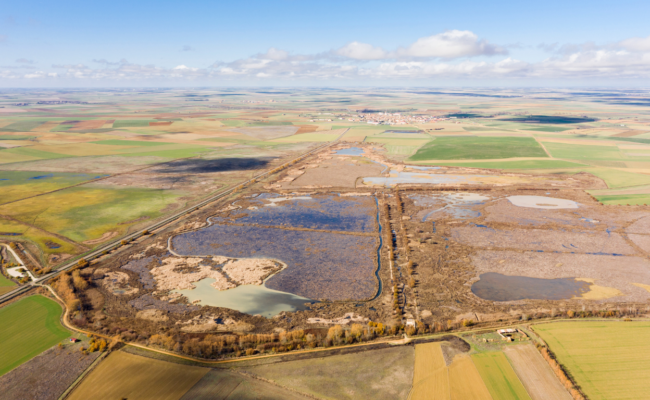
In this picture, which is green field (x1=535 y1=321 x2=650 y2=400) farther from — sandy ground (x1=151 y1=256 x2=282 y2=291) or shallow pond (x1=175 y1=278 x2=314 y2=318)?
sandy ground (x1=151 y1=256 x2=282 y2=291)

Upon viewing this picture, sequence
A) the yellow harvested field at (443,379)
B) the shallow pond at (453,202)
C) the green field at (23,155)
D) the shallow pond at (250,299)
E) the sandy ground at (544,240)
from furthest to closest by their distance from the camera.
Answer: the green field at (23,155) < the shallow pond at (453,202) < the sandy ground at (544,240) < the shallow pond at (250,299) < the yellow harvested field at (443,379)

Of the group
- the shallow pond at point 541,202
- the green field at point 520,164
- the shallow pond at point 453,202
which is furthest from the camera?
the green field at point 520,164

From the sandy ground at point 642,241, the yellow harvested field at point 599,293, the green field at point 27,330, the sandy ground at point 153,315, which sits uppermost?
the sandy ground at point 642,241

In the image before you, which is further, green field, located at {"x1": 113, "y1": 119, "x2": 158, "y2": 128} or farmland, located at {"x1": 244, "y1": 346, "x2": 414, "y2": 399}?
green field, located at {"x1": 113, "y1": 119, "x2": 158, "y2": 128}

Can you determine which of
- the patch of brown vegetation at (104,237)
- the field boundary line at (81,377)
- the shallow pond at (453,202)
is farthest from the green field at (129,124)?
the field boundary line at (81,377)

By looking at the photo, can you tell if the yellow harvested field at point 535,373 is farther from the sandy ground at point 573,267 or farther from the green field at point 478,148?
the green field at point 478,148

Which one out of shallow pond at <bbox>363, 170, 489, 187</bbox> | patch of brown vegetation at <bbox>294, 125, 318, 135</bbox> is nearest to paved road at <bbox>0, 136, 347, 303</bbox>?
shallow pond at <bbox>363, 170, 489, 187</bbox>

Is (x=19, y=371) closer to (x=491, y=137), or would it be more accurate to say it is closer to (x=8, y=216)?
(x=8, y=216)
